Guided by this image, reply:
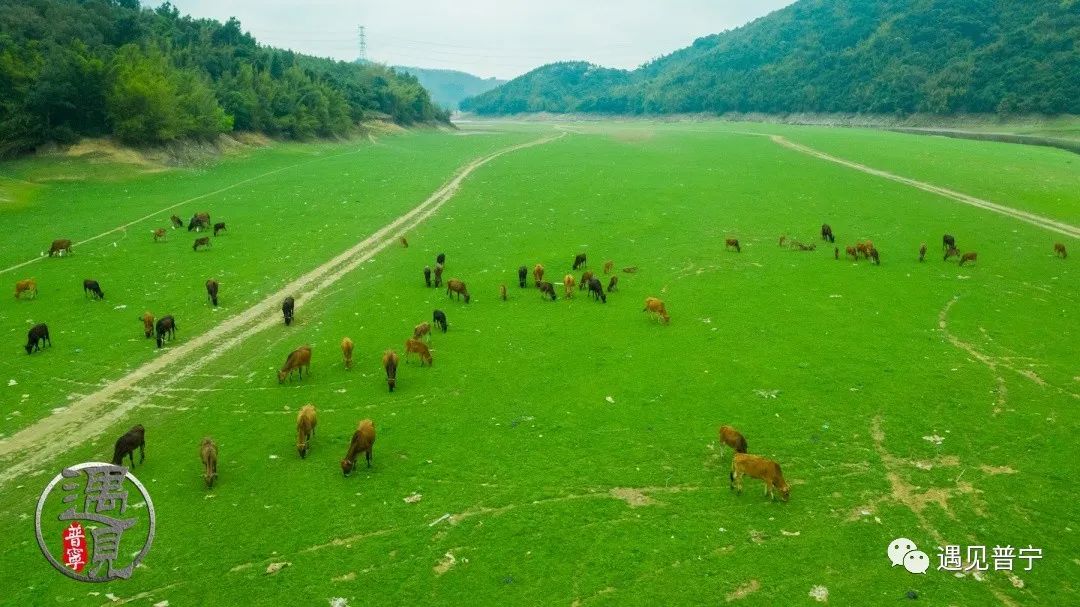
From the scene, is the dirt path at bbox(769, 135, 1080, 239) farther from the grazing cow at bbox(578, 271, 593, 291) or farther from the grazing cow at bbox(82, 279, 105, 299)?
the grazing cow at bbox(82, 279, 105, 299)

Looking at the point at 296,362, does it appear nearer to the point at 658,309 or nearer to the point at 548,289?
the point at 548,289

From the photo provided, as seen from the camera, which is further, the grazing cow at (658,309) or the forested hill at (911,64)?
the forested hill at (911,64)

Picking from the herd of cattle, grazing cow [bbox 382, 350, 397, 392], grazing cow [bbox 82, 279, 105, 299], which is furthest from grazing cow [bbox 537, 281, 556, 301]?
grazing cow [bbox 82, 279, 105, 299]

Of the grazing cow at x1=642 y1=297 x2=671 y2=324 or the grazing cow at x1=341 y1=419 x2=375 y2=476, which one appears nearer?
the grazing cow at x1=341 y1=419 x2=375 y2=476

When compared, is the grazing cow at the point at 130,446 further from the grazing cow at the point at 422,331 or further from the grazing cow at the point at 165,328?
the grazing cow at the point at 422,331

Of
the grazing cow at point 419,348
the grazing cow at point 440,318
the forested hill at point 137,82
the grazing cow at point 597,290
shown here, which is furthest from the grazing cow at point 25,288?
the forested hill at point 137,82

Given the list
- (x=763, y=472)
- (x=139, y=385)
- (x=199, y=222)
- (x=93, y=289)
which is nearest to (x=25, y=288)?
(x=93, y=289)

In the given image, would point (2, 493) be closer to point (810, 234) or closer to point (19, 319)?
point (19, 319)
